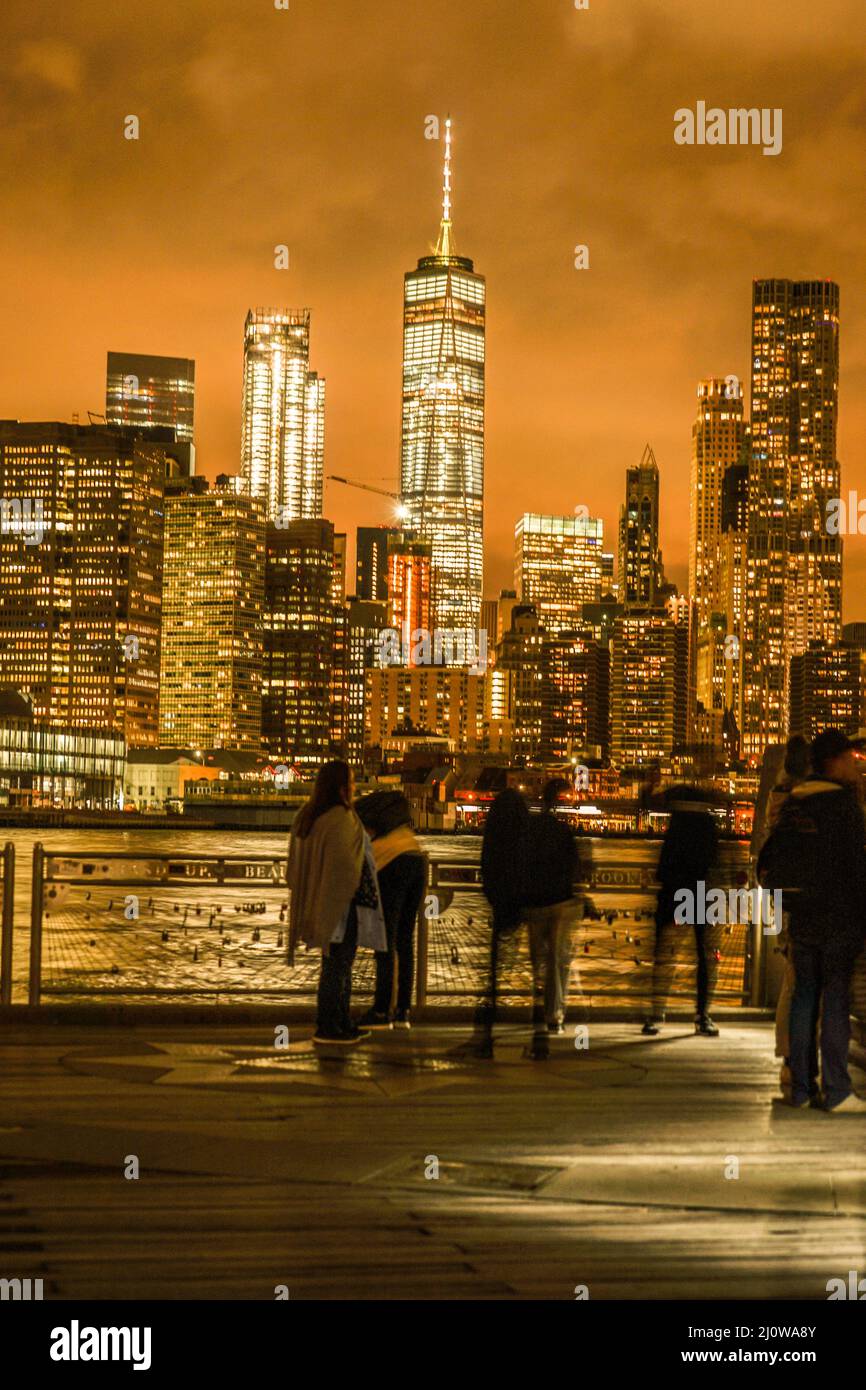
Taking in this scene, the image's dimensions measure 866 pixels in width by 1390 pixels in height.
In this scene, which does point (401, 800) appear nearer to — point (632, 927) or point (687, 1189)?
point (687, 1189)

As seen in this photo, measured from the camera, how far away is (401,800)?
1089 centimetres

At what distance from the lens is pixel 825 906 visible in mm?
8195

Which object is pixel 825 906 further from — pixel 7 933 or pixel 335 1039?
pixel 7 933

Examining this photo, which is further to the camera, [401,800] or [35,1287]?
[401,800]

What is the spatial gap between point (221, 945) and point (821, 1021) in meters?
7.23

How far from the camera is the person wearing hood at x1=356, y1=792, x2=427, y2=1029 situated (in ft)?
35.5

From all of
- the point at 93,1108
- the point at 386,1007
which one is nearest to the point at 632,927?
the point at 386,1007

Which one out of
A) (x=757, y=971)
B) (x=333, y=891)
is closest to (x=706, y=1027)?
(x=757, y=971)

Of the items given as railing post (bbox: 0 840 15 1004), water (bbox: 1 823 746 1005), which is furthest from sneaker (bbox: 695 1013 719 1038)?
railing post (bbox: 0 840 15 1004)

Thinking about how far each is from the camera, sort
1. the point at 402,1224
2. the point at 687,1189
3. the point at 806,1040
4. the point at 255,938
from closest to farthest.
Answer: the point at 402,1224 < the point at 687,1189 < the point at 806,1040 < the point at 255,938

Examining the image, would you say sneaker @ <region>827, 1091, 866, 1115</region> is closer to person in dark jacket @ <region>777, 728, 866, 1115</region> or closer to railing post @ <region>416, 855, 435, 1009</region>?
person in dark jacket @ <region>777, 728, 866, 1115</region>

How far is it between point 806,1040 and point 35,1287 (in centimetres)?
466
